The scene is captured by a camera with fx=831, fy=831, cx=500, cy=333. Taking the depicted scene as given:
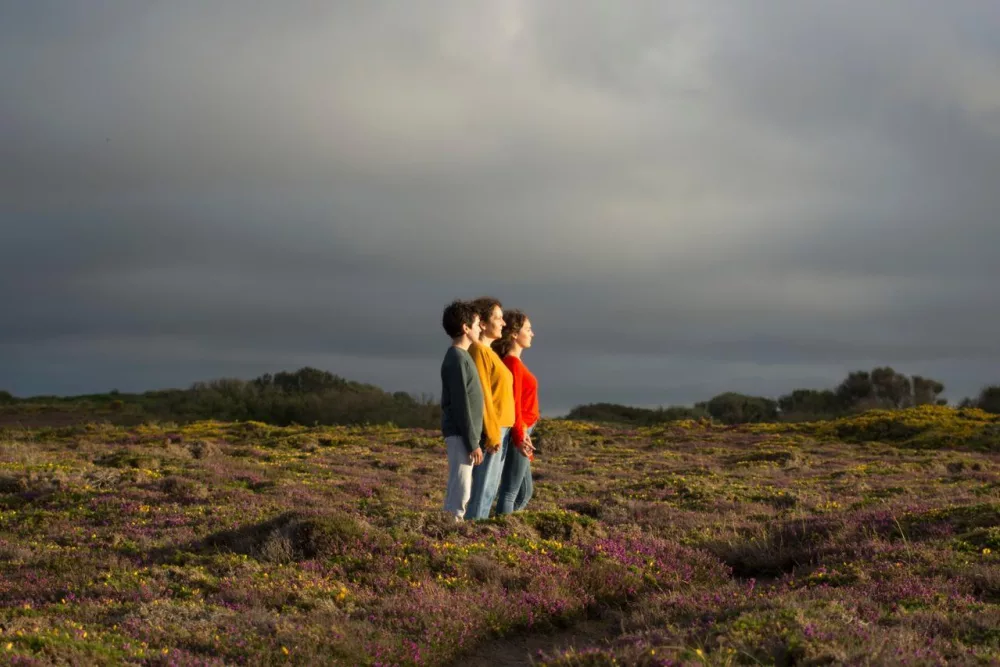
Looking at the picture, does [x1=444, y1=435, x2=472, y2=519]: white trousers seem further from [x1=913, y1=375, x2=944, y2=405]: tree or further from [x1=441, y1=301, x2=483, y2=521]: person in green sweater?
[x1=913, y1=375, x2=944, y2=405]: tree

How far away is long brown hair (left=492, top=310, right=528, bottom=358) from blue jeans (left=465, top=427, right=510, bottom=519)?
3.58 ft

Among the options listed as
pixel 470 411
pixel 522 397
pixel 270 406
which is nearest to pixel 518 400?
pixel 522 397

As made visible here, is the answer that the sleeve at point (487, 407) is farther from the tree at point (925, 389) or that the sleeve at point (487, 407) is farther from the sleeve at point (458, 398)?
the tree at point (925, 389)

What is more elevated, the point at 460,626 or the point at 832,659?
the point at 832,659

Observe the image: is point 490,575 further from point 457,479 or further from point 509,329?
point 509,329

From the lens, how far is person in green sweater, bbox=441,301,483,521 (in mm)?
9062

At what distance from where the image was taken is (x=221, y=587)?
25.1ft

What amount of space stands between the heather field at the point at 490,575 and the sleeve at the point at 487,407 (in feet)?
3.19

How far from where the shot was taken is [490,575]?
7.96 m

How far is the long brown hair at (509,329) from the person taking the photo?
1040 cm

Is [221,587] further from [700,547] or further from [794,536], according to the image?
[794,536]

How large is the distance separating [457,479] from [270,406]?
141ft

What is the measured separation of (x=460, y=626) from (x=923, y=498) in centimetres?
1069

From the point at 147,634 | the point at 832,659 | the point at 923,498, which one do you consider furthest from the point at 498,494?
the point at 923,498
